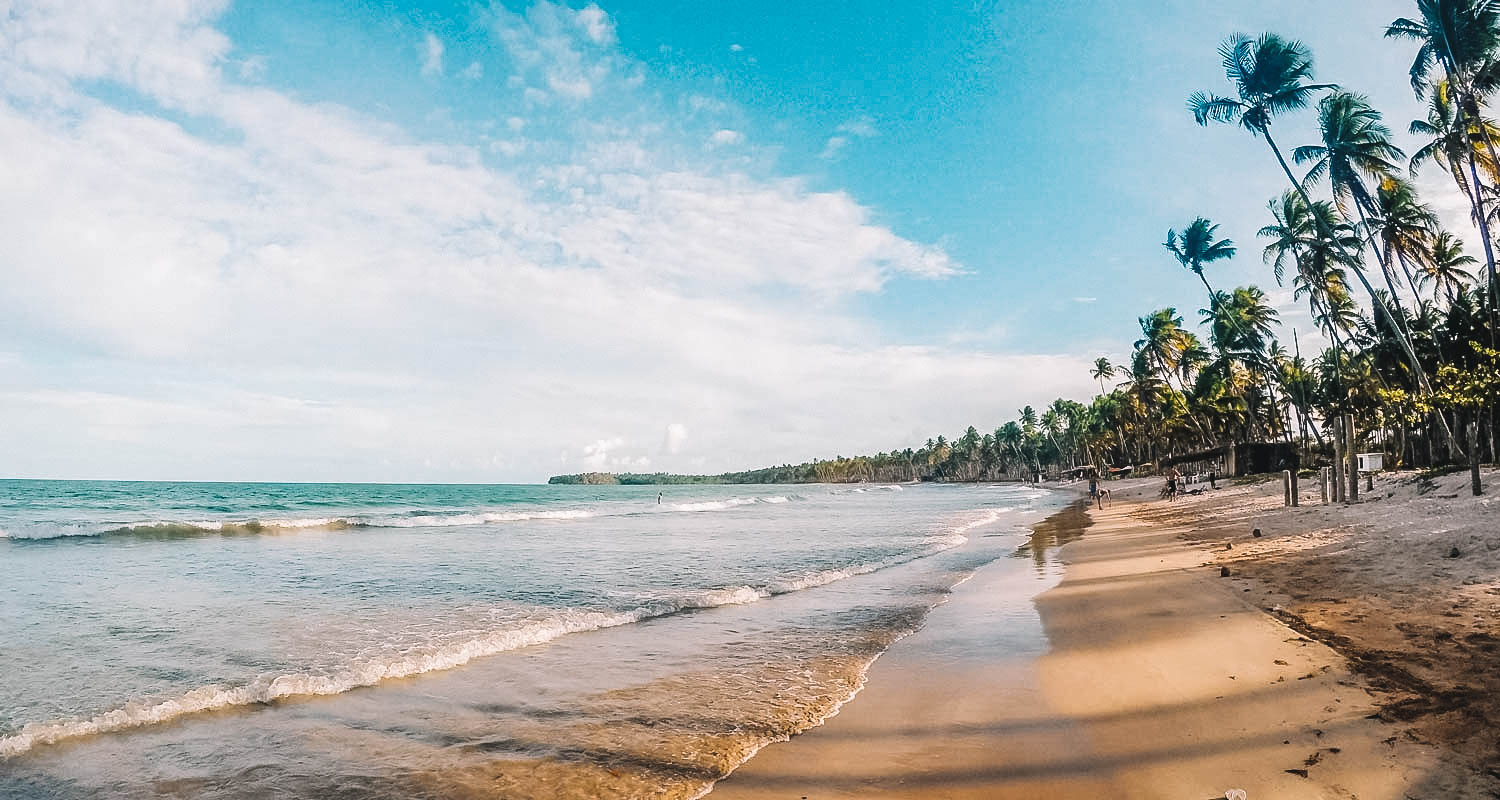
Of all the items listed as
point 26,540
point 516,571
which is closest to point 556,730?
point 516,571

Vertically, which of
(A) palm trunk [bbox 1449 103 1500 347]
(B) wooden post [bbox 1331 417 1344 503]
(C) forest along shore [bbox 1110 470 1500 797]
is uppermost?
(A) palm trunk [bbox 1449 103 1500 347]

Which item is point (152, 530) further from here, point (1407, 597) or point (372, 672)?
point (1407, 597)

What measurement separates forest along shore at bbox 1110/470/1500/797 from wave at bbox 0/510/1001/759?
26.7 feet

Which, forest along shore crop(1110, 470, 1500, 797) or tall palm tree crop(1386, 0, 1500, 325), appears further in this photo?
tall palm tree crop(1386, 0, 1500, 325)

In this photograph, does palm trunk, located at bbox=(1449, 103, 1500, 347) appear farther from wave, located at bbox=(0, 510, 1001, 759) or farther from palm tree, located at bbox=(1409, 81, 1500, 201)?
wave, located at bbox=(0, 510, 1001, 759)

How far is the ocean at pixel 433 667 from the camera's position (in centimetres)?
561

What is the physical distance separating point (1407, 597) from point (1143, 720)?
553 centimetres

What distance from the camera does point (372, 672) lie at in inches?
326

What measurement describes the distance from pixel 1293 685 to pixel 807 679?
14.2 ft

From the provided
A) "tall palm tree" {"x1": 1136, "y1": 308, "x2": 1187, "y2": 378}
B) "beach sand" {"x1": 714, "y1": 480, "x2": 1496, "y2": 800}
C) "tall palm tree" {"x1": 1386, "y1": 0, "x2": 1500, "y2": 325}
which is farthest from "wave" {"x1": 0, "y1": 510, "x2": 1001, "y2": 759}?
"tall palm tree" {"x1": 1136, "y1": 308, "x2": 1187, "y2": 378}

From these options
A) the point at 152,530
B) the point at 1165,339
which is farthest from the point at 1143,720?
the point at 1165,339

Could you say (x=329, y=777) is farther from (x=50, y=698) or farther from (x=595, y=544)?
(x=595, y=544)

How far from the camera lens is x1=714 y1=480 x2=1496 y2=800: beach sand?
15.4 ft

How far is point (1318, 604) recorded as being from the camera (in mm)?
9312
